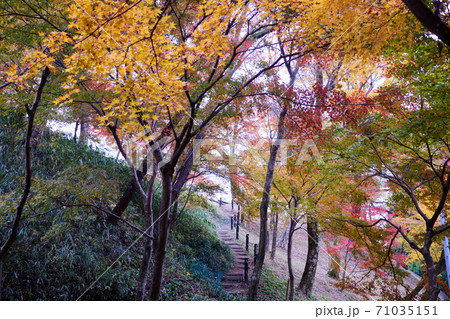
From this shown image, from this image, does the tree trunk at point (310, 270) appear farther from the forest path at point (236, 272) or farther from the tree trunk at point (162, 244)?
the tree trunk at point (162, 244)

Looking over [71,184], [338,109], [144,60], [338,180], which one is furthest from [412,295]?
[71,184]

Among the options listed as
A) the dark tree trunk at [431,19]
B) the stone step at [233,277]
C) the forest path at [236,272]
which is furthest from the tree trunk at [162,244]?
the stone step at [233,277]

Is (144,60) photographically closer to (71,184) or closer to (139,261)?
(71,184)

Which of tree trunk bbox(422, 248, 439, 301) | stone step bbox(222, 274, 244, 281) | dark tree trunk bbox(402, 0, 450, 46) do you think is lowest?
stone step bbox(222, 274, 244, 281)

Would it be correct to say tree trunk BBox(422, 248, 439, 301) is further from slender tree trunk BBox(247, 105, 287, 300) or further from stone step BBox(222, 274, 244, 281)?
stone step BBox(222, 274, 244, 281)

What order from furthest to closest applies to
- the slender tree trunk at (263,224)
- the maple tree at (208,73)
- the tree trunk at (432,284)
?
the slender tree trunk at (263,224)
the tree trunk at (432,284)
the maple tree at (208,73)

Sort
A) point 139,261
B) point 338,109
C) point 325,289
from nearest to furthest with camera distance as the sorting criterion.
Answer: point 338,109 → point 139,261 → point 325,289

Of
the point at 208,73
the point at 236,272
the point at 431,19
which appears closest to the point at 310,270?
the point at 236,272

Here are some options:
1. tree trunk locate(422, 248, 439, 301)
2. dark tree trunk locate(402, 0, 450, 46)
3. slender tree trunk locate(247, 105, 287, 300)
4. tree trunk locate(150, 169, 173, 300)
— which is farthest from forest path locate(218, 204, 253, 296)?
dark tree trunk locate(402, 0, 450, 46)

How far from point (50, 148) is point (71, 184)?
2.16 meters

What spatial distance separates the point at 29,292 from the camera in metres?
3.17

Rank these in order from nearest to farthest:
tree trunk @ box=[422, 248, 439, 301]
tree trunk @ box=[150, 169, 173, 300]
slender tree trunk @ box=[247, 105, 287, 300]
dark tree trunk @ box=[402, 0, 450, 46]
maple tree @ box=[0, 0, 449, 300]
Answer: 1. dark tree trunk @ box=[402, 0, 450, 46]
2. maple tree @ box=[0, 0, 449, 300]
3. tree trunk @ box=[422, 248, 439, 301]
4. tree trunk @ box=[150, 169, 173, 300]
5. slender tree trunk @ box=[247, 105, 287, 300]

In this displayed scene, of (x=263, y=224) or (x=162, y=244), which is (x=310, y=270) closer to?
(x=263, y=224)

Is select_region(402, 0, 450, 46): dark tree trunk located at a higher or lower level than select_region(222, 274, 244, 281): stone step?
higher
